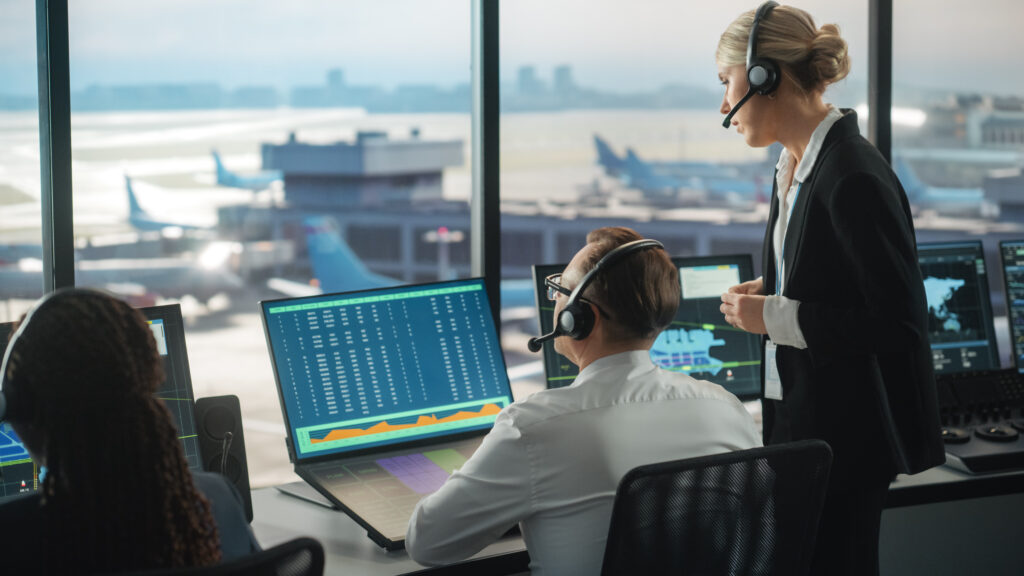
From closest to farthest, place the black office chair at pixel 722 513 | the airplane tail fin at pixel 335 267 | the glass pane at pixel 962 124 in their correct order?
the black office chair at pixel 722 513 → the glass pane at pixel 962 124 → the airplane tail fin at pixel 335 267

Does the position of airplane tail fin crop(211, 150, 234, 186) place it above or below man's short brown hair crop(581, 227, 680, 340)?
above

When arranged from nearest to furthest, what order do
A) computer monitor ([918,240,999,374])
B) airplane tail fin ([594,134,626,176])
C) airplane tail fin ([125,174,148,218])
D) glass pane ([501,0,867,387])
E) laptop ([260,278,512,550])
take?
laptop ([260,278,512,550]) → computer monitor ([918,240,999,374]) → airplane tail fin ([125,174,148,218]) → glass pane ([501,0,867,387]) → airplane tail fin ([594,134,626,176])

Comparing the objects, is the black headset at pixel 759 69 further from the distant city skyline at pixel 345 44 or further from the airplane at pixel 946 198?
the distant city skyline at pixel 345 44

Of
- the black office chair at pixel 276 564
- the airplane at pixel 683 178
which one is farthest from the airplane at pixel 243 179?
the black office chair at pixel 276 564

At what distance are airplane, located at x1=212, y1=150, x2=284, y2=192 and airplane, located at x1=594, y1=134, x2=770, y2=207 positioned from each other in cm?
920

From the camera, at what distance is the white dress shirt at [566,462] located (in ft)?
4.23

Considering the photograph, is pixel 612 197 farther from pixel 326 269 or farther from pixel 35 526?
pixel 35 526

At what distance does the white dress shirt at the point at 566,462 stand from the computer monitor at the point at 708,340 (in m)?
1.03

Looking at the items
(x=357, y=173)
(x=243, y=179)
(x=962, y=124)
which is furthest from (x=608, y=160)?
(x=962, y=124)

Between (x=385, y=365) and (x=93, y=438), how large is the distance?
3.54 feet

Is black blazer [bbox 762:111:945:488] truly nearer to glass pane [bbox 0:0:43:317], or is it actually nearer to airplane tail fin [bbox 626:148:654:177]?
glass pane [bbox 0:0:43:317]

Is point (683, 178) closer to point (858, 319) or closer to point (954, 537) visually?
point (954, 537)

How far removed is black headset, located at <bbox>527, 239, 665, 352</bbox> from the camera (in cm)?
139

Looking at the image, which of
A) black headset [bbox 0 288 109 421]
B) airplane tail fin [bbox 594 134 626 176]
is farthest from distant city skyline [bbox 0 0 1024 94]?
black headset [bbox 0 288 109 421]
